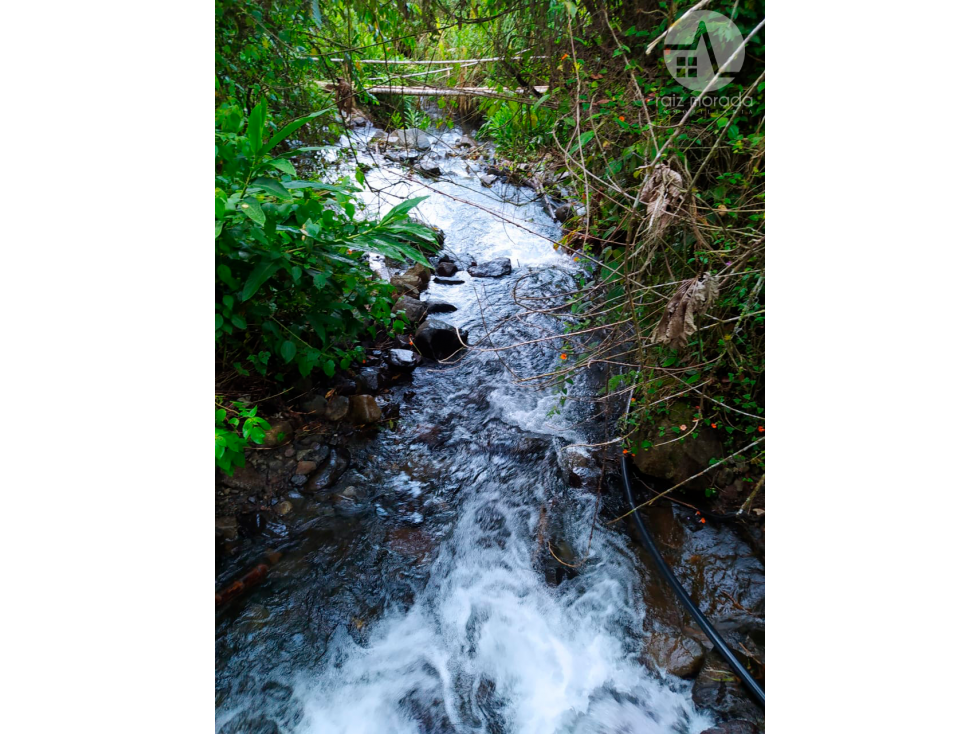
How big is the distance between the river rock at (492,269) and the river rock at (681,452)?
255 cm

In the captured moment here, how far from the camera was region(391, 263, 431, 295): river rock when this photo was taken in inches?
163

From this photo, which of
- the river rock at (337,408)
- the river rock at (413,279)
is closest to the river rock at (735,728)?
the river rock at (337,408)

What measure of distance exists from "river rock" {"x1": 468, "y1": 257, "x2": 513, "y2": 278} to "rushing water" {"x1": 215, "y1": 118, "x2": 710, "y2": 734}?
6.12 ft

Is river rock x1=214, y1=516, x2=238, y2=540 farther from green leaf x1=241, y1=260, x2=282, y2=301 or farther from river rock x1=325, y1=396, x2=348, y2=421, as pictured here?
green leaf x1=241, y1=260, x2=282, y2=301

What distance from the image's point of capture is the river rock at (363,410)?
9.43 ft

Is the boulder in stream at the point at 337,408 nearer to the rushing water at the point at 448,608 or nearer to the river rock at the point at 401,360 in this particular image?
the rushing water at the point at 448,608

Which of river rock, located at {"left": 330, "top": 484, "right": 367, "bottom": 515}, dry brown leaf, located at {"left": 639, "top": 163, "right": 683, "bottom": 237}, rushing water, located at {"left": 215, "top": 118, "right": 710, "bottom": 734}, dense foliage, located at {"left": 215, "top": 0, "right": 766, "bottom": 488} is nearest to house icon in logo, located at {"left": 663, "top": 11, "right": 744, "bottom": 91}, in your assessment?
dense foliage, located at {"left": 215, "top": 0, "right": 766, "bottom": 488}

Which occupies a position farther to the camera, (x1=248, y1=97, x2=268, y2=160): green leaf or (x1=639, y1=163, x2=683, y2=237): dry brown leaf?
(x1=248, y1=97, x2=268, y2=160): green leaf

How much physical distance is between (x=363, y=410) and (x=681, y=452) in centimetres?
180

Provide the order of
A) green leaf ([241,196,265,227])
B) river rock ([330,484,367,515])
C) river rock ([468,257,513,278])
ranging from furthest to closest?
river rock ([468,257,513,278]), river rock ([330,484,367,515]), green leaf ([241,196,265,227])
